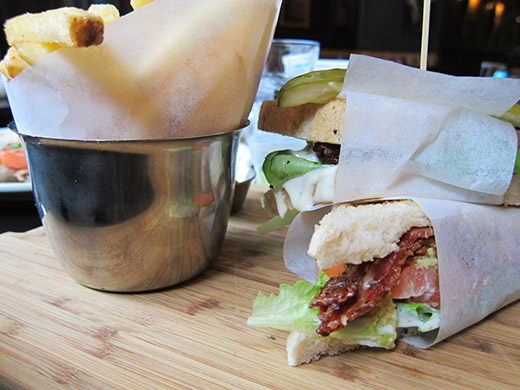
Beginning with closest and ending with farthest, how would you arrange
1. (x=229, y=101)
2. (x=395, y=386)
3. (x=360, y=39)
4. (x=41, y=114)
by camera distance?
(x=395, y=386) < (x=41, y=114) < (x=229, y=101) < (x=360, y=39)

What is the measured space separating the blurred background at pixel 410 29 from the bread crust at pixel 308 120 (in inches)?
320

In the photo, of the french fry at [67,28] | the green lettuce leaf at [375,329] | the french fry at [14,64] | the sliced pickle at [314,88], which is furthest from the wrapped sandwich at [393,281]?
the french fry at [14,64]

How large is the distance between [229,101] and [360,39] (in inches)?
397

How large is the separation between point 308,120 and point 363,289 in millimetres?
535

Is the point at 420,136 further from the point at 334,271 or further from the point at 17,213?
the point at 17,213

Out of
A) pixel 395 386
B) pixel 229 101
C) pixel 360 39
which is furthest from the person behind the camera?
pixel 360 39

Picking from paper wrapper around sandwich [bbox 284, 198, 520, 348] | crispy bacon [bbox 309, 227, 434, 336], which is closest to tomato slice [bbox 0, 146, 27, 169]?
paper wrapper around sandwich [bbox 284, 198, 520, 348]

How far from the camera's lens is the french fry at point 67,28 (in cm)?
79

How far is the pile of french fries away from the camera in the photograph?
79 centimetres

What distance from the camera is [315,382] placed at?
2.92 ft

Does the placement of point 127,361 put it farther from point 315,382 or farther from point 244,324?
point 315,382

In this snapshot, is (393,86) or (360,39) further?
(360,39)

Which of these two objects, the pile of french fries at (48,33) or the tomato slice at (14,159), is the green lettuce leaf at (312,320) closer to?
the pile of french fries at (48,33)

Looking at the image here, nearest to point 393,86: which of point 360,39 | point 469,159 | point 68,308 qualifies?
point 469,159
